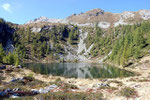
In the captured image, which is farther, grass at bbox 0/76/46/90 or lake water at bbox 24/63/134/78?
lake water at bbox 24/63/134/78

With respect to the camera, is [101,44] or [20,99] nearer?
[20,99]

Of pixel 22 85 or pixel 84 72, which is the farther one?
pixel 84 72

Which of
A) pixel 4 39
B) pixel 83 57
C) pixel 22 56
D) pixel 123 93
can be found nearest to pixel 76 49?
pixel 83 57

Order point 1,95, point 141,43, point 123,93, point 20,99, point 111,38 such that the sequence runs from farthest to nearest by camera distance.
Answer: point 111,38 → point 141,43 → point 123,93 → point 1,95 → point 20,99

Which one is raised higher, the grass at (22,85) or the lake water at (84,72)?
the grass at (22,85)

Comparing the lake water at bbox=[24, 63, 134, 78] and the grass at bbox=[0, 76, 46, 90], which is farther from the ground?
the grass at bbox=[0, 76, 46, 90]

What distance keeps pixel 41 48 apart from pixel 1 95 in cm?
15699

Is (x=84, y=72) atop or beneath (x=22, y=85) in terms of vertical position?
beneath

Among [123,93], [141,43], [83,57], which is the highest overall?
[141,43]

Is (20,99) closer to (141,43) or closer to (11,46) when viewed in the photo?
(141,43)

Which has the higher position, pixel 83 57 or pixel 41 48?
pixel 41 48

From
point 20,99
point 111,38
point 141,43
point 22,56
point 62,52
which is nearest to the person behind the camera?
point 20,99

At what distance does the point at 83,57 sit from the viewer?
568 feet

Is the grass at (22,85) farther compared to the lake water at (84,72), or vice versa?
the lake water at (84,72)
